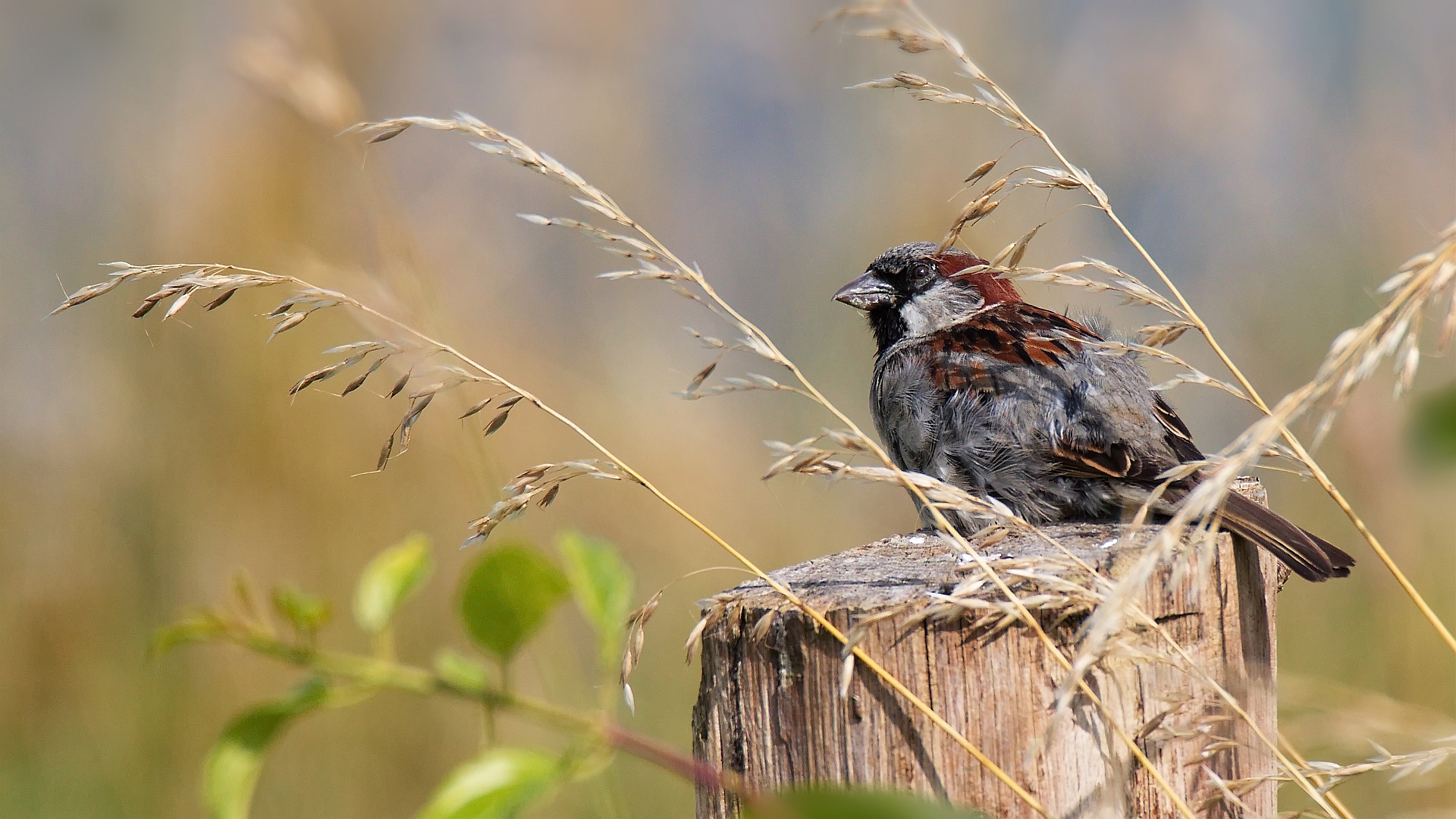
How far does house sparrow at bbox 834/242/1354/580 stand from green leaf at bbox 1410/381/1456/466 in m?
1.76

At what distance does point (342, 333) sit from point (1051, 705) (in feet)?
11.4

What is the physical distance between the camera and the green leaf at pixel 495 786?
87 cm

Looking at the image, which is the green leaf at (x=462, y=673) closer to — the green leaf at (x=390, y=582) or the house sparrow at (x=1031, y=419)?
the green leaf at (x=390, y=582)

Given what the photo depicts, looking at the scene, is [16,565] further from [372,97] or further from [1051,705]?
[1051,705]

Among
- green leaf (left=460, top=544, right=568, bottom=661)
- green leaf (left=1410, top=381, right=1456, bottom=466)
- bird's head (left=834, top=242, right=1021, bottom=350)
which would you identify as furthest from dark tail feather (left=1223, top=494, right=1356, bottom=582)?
green leaf (left=1410, top=381, right=1456, bottom=466)

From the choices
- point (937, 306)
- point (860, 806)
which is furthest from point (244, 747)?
point (937, 306)

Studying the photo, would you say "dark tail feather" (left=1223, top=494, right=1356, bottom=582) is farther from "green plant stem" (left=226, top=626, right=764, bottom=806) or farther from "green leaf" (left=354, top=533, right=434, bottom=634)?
"green leaf" (left=354, top=533, right=434, bottom=634)

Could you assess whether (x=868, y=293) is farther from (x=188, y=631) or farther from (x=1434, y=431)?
(x=1434, y=431)

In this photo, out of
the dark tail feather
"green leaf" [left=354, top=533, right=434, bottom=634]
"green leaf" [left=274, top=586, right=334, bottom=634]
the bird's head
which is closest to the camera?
"green leaf" [left=274, top=586, right=334, bottom=634]

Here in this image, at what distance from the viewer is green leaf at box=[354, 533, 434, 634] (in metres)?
1.10

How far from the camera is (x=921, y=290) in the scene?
345 cm

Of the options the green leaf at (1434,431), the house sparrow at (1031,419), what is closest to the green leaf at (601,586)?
the green leaf at (1434,431)

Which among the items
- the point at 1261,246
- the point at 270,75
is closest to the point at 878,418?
the point at 270,75

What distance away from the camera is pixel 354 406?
14.6 ft
